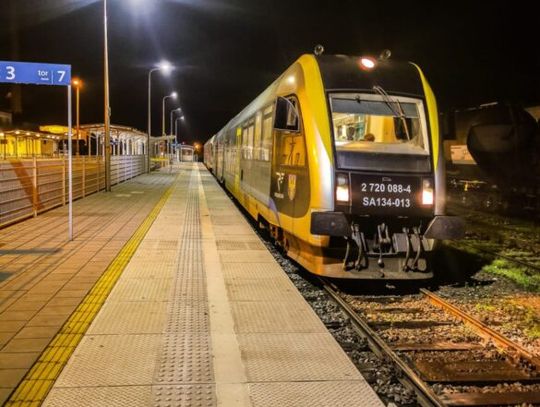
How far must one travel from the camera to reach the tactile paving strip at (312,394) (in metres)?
3.89

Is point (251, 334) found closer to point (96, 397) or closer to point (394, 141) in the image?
point (96, 397)

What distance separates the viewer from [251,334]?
5.29m

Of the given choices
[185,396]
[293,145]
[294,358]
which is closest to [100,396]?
[185,396]

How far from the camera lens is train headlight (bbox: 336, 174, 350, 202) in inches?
273

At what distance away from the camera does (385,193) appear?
7.01 metres

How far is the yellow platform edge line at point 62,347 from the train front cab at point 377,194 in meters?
2.60

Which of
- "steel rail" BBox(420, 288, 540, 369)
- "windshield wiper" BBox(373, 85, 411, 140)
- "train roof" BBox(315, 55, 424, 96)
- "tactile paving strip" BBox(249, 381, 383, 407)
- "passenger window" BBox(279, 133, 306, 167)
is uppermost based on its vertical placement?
"train roof" BBox(315, 55, 424, 96)

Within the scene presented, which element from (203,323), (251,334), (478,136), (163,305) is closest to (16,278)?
(163,305)

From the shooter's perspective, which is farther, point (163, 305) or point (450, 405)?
point (163, 305)

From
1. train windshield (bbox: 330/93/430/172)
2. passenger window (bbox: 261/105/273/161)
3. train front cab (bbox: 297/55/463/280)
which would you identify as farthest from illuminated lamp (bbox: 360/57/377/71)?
passenger window (bbox: 261/105/273/161)

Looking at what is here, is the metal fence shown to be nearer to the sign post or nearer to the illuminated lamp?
the sign post

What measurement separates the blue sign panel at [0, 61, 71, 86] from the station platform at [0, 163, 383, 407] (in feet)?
8.92

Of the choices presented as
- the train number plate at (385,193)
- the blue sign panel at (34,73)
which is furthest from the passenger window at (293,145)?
the blue sign panel at (34,73)

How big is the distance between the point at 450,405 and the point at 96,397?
8.23 ft
